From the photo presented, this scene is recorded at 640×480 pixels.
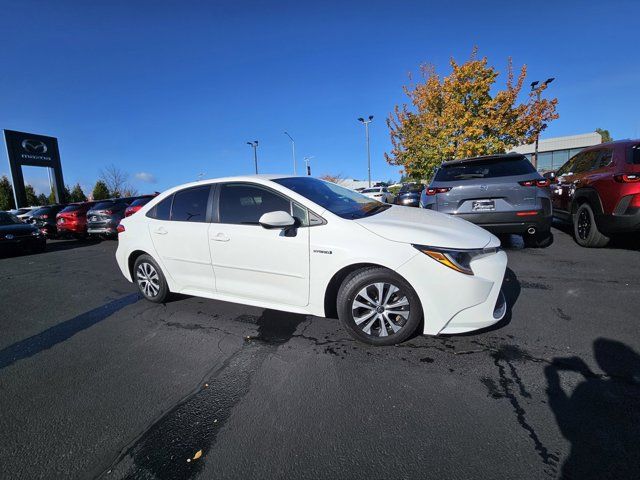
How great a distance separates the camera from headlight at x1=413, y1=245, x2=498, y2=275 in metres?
2.62

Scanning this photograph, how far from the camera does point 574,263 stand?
5.05 m

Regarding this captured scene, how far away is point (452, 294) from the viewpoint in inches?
103

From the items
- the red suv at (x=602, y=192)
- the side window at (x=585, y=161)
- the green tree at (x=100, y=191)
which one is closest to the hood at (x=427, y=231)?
the red suv at (x=602, y=192)

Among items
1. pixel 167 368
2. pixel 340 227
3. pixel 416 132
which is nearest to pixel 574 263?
pixel 340 227

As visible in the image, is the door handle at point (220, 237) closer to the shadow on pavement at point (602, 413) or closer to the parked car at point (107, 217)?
the shadow on pavement at point (602, 413)

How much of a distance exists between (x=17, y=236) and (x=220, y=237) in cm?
1037

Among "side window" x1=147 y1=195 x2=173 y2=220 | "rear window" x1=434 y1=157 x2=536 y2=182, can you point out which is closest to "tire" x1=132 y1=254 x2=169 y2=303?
"side window" x1=147 y1=195 x2=173 y2=220

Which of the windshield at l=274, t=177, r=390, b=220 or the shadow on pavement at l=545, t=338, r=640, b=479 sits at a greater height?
the windshield at l=274, t=177, r=390, b=220

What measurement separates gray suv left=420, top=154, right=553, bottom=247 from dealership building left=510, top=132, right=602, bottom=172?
4137cm

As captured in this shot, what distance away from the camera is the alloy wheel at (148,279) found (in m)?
4.33

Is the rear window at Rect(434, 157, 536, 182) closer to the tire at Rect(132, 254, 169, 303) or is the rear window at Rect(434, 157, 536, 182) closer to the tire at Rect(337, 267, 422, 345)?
the tire at Rect(337, 267, 422, 345)

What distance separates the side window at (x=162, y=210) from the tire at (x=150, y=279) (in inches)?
22.0

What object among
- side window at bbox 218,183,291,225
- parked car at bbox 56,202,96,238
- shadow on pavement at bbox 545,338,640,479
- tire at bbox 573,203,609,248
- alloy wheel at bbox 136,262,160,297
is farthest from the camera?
parked car at bbox 56,202,96,238

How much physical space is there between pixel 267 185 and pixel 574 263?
4836 millimetres
